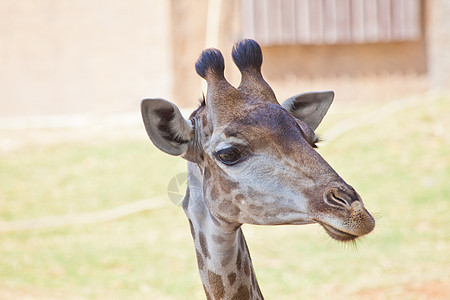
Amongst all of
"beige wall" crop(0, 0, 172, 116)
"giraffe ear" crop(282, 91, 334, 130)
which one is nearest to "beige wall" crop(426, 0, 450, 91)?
"beige wall" crop(0, 0, 172, 116)

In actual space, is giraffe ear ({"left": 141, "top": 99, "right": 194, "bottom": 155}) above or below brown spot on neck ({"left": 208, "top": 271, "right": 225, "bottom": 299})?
above

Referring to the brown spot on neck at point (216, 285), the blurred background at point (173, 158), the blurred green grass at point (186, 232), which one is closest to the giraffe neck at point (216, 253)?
the brown spot on neck at point (216, 285)

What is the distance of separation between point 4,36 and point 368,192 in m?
6.50

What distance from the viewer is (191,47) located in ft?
35.8

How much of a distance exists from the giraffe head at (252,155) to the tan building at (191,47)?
8.15 metres

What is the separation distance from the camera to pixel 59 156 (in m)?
9.78

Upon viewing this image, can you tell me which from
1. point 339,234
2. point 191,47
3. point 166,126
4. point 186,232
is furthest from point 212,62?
point 191,47

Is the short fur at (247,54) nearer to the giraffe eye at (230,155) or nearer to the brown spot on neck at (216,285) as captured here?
the giraffe eye at (230,155)

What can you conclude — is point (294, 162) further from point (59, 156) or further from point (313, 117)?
point (59, 156)

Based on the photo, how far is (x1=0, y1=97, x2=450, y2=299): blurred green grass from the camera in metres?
5.96

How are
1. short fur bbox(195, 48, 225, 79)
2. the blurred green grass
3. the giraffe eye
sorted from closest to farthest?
1. the giraffe eye
2. short fur bbox(195, 48, 225, 79)
3. the blurred green grass

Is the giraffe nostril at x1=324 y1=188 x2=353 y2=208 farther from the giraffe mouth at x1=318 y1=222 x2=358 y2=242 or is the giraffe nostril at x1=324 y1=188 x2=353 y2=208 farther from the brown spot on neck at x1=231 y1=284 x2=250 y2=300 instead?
the brown spot on neck at x1=231 y1=284 x2=250 y2=300

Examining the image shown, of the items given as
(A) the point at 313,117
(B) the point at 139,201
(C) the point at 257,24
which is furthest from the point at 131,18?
(A) the point at 313,117

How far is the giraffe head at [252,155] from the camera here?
7.36 feet
